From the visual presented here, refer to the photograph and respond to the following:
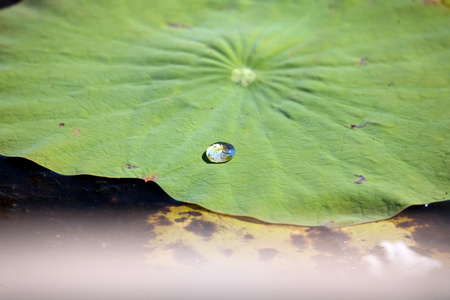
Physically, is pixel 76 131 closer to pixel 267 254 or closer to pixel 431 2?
pixel 267 254

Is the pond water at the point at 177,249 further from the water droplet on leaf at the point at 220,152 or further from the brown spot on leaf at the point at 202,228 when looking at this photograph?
the water droplet on leaf at the point at 220,152

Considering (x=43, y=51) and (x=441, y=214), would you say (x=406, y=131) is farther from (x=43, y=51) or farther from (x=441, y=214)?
(x=43, y=51)

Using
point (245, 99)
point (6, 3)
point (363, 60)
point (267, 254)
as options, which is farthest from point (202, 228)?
point (6, 3)

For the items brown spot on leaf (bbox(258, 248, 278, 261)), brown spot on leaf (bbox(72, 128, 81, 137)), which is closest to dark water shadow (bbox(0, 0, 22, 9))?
brown spot on leaf (bbox(72, 128, 81, 137))

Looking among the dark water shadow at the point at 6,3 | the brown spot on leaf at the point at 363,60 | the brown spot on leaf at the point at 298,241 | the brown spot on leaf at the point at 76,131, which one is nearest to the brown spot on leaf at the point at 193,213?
the brown spot on leaf at the point at 298,241

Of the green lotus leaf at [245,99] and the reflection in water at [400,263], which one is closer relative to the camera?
the reflection in water at [400,263]

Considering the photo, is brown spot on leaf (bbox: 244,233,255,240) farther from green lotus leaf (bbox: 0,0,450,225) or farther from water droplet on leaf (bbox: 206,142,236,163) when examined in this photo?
water droplet on leaf (bbox: 206,142,236,163)
